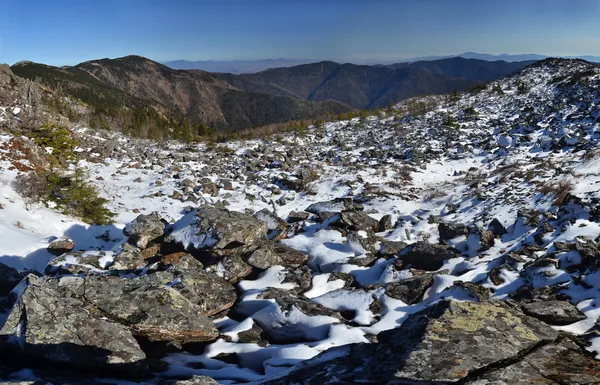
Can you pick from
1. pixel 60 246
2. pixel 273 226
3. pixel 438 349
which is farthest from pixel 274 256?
pixel 60 246

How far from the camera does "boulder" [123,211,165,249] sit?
11797 mm

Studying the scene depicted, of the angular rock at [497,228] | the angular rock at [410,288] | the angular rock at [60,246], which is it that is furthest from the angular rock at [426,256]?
the angular rock at [60,246]

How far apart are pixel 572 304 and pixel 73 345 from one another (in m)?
9.27

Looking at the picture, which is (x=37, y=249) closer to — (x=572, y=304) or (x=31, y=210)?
(x=31, y=210)

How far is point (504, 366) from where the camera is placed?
4219mm

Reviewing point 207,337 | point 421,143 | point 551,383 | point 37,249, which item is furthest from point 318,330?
point 421,143

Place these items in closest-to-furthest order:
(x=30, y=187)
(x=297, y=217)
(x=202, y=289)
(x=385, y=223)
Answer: (x=202, y=289)
(x=385, y=223)
(x=30, y=187)
(x=297, y=217)

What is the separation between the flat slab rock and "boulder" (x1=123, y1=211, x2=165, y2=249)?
8.23 metres

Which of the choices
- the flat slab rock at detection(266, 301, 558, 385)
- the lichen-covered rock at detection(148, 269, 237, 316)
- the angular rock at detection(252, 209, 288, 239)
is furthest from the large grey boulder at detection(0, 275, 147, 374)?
the angular rock at detection(252, 209, 288, 239)

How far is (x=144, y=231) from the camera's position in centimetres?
1185

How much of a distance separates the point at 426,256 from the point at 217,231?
21.0 feet

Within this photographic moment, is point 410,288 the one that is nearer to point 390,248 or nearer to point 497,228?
point 390,248

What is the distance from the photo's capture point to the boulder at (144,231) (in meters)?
11.8

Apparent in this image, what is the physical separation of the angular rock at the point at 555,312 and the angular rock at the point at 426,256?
12.9ft
